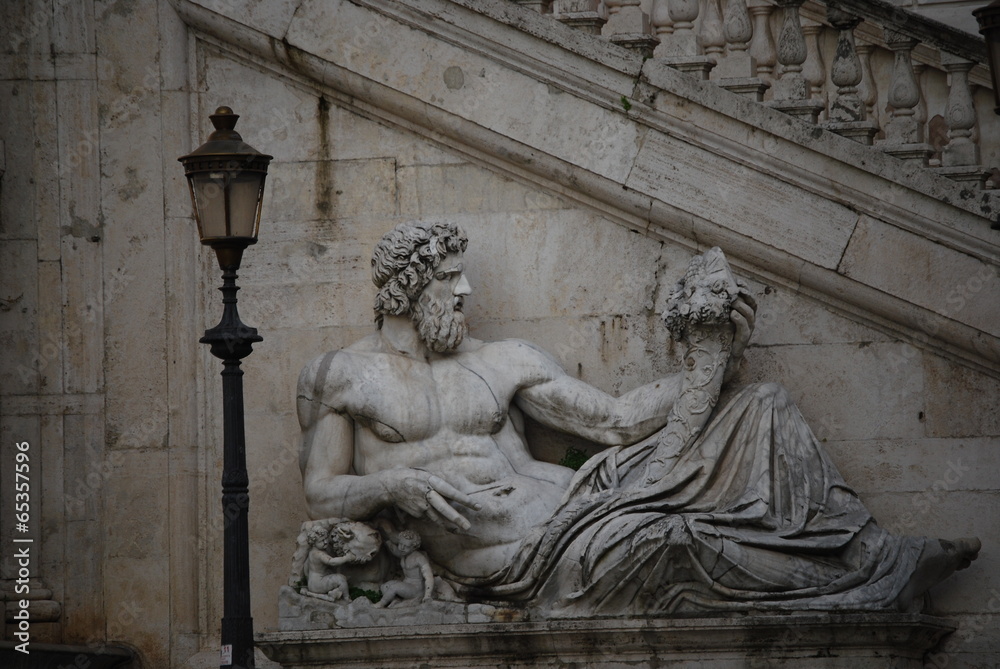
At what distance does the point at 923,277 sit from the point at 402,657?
3.55 metres

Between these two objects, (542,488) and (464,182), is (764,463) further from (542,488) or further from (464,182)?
(464,182)

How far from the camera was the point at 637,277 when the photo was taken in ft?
42.8

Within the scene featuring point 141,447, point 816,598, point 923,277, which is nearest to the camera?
point 816,598

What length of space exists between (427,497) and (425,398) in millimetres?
704

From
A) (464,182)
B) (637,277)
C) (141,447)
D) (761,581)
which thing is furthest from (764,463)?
(141,447)

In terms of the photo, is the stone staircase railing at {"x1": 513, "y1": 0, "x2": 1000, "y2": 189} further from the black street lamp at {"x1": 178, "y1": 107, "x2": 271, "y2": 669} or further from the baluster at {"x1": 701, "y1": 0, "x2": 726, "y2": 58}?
the black street lamp at {"x1": 178, "y1": 107, "x2": 271, "y2": 669}

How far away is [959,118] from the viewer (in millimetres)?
12930

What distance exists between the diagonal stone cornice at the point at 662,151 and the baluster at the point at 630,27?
0.32 feet

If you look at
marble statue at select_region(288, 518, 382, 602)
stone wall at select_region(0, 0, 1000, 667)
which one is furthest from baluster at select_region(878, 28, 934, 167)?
marble statue at select_region(288, 518, 382, 602)

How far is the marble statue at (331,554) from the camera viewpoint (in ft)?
39.9

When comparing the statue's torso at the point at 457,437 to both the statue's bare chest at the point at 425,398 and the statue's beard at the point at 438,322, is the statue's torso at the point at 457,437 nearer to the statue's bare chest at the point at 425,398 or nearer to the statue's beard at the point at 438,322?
the statue's bare chest at the point at 425,398

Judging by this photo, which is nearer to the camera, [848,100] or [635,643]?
[635,643]

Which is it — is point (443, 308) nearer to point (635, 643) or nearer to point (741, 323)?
point (741, 323)

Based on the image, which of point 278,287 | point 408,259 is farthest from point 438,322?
point 278,287
